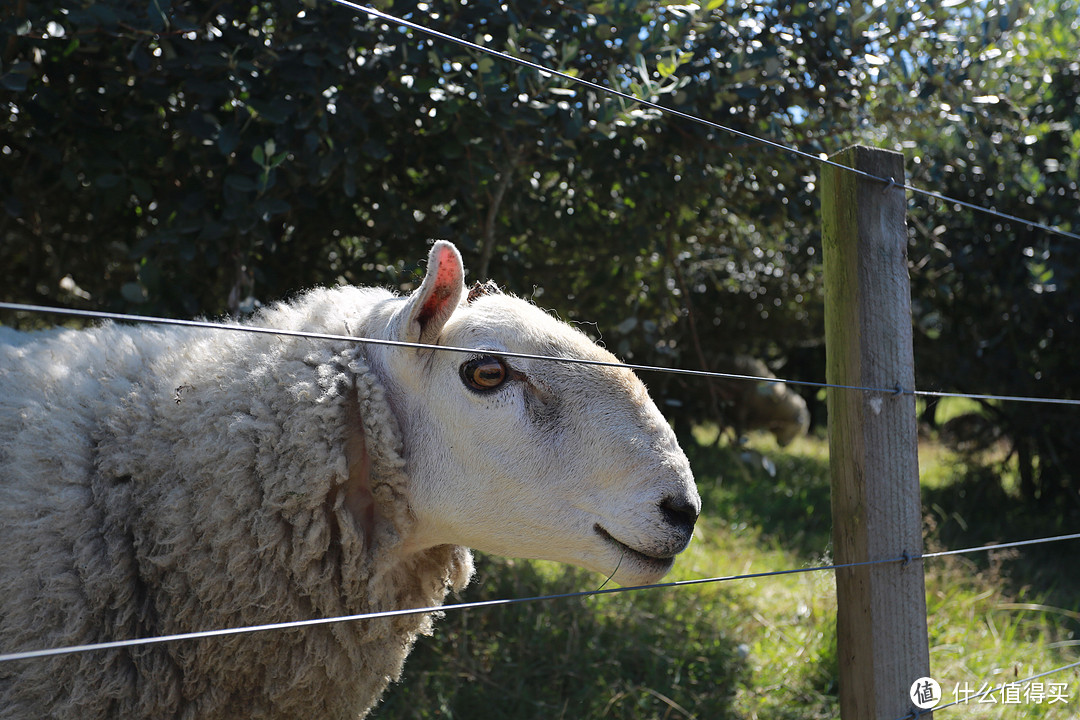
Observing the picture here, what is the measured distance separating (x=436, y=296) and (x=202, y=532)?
78 centimetres

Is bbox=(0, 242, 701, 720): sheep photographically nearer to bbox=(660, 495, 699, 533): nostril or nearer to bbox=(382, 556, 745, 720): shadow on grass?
bbox=(660, 495, 699, 533): nostril

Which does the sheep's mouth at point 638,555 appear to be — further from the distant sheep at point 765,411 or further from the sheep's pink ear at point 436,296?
the distant sheep at point 765,411

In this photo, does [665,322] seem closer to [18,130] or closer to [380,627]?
[380,627]

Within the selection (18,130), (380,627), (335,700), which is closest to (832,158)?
(380,627)

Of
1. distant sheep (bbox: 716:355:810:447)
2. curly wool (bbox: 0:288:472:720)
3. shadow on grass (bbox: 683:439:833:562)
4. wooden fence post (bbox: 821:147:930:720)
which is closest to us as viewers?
curly wool (bbox: 0:288:472:720)

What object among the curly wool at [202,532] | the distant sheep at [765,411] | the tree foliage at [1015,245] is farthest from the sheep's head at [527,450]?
the distant sheep at [765,411]

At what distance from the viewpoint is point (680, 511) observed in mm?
1864

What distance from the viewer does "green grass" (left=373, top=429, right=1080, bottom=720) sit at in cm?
310

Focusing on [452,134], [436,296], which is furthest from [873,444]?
[452,134]

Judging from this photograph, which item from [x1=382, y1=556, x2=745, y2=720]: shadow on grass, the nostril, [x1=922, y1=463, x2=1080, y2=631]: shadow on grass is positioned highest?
the nostril

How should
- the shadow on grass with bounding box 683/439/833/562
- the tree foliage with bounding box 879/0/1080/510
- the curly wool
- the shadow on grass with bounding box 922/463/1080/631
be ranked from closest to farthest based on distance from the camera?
the curly wool < the tree foliage with bounding box 879/0/1080/510 < the shadow on grass with bounding box 922/463/1080/631 < the shadow on grass with bounding box 683/439/833/562

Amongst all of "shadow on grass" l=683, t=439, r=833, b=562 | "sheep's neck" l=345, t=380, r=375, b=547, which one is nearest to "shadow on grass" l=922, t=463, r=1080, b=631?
"shadow on grass" l=683, t=439, r=833, b=562

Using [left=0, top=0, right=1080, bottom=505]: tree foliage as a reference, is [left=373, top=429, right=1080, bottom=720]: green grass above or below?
below

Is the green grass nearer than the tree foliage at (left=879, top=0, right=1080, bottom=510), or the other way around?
the green grass
